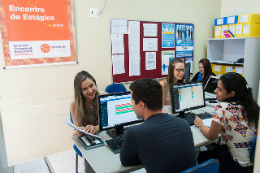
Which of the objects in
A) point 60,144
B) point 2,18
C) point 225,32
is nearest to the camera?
point 2,18

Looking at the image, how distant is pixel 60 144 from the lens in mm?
2951

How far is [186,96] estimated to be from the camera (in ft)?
7.04

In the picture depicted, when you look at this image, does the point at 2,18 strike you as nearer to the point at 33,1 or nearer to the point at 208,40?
the point at 33,1

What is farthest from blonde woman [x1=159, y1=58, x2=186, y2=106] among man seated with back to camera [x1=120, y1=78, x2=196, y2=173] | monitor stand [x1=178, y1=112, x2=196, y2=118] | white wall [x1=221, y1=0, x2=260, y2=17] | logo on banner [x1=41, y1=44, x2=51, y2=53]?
white wall [x1=221, y1=0, x2=260, y2=17]

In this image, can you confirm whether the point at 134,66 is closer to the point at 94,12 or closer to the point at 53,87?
the point at 94,12

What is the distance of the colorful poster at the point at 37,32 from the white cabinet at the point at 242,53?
2.88 metres

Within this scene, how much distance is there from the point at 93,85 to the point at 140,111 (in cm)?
85

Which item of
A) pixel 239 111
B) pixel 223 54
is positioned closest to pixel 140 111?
pixel 239 111

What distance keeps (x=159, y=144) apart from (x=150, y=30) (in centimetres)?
273

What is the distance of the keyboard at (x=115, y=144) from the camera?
1.52m

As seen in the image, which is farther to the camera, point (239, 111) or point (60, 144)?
point (60, 144)

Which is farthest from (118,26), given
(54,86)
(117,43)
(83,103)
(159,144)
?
(159,144)

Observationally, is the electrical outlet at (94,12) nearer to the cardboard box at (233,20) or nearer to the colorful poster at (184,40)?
the colorful poster at (184,40)

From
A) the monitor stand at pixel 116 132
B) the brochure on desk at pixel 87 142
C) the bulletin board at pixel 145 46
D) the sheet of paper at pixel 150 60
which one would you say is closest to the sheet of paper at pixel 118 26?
the bulletin board at pixel 145 46
